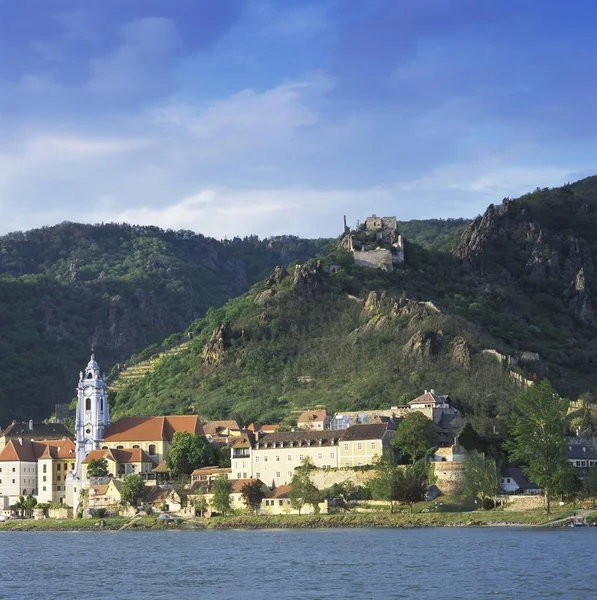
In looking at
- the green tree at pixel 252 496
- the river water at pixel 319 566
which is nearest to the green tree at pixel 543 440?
the river water at pixel 319 566

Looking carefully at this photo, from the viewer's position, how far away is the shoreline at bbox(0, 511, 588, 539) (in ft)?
397

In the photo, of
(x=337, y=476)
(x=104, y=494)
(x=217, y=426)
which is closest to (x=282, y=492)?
(x=337, y=476)

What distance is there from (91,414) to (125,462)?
488 inches

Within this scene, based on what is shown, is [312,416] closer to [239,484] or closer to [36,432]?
[239,484]

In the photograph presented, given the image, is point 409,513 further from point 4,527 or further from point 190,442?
point 4,527

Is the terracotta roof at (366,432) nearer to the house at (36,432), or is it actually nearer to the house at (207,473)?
the house at (207,473)

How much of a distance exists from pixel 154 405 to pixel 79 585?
10495cm

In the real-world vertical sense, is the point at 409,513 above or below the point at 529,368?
below

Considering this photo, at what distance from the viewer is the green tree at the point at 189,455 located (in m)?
154

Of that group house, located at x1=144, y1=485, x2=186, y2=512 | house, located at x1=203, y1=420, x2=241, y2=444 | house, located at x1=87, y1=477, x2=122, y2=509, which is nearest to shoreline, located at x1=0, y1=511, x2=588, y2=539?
house, located at x1=87, y1=477, x2=122, y2=509

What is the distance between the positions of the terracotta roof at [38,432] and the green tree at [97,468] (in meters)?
30.1

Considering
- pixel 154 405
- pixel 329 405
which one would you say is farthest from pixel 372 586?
pixel 154 405

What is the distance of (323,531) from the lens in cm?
12281

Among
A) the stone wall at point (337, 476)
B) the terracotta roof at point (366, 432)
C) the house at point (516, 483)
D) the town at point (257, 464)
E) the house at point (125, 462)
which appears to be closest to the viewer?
the house at point (516, 483)
